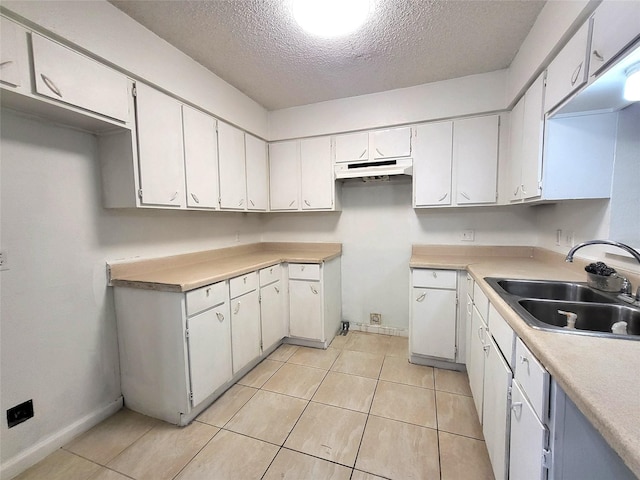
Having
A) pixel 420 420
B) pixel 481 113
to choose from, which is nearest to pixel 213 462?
pixel 420 420

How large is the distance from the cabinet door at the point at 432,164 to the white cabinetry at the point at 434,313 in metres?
0.71

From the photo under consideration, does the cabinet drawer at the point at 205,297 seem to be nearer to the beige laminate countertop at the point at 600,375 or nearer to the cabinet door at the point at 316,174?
the cabinet door at the point at 316,174

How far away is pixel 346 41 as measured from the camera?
1829mm

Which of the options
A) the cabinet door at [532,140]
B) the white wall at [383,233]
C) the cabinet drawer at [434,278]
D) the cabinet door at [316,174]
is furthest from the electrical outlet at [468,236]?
the cabinet door at [316,174]

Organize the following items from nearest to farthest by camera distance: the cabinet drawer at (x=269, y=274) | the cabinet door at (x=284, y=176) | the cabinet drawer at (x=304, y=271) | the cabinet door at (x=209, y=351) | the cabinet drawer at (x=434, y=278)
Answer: the cabinet door at (x=209, y=351)
the cabinet drawer at (x=434, y=278)
the cabinet drawer at (x=269, y=274)
the cabinet drawer at (x=304, y=271)
the cabinet door at (x=284, y=176)

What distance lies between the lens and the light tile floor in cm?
140

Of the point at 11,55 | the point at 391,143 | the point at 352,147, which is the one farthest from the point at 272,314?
the point at 11,55

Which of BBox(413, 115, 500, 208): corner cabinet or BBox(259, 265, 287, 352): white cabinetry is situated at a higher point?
BBox(413, 115, 500, 208): corner cabinet

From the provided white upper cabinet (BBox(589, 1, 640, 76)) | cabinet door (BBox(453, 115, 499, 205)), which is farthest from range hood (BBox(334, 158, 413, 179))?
white upper cabinet (BBox(589, 1, 640, 76))

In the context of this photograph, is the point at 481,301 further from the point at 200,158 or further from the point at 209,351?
the point at 200,158

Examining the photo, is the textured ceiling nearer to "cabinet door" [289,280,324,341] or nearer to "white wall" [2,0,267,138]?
"white wall" [2,0,267,138]

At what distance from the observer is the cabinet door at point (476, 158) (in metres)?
2.32

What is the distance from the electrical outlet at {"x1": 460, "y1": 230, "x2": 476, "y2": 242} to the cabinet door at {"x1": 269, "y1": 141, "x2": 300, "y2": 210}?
67.5 inches

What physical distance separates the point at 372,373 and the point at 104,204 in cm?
234
